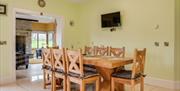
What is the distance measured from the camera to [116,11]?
15.4ft

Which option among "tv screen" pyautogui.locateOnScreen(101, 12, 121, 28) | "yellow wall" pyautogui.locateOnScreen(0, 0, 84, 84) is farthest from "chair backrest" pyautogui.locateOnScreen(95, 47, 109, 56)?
"yellow wall" pyautogui.locateOnScreen(0, 0, 84, 84)

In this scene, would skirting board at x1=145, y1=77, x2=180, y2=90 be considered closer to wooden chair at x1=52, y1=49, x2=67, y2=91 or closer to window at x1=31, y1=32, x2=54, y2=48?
wooden chair at x1=52, y1=49, x2=67, y2=91

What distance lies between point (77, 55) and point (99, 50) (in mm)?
1504

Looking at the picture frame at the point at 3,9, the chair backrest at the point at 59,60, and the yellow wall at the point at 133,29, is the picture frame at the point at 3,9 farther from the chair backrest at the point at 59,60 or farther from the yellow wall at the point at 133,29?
the chair backrest at the point at 59,60

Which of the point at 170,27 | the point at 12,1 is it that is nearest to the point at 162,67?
the point at 170,27

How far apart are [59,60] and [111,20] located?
2263mm

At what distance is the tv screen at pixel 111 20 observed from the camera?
462 centimetres

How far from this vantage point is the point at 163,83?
3.86 m

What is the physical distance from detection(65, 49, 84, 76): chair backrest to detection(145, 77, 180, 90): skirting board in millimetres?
2212

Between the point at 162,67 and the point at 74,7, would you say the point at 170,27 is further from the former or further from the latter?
the point at 74,7

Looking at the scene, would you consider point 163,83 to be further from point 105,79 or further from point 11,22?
point 11,22

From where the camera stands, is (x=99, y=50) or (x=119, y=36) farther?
(x=119, y=36)
